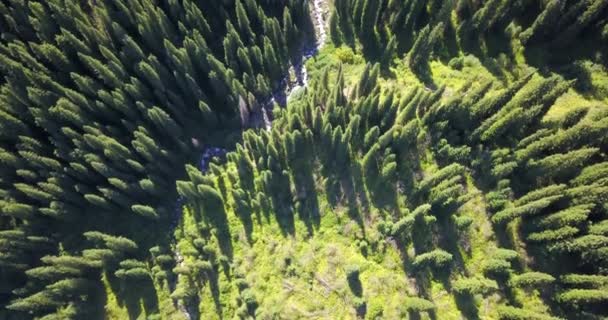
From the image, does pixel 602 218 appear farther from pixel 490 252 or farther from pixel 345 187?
pixel 345 187

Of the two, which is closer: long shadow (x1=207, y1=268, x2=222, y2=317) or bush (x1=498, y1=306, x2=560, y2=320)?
bush (x1=498, y1=306, x2=560, y2=320)

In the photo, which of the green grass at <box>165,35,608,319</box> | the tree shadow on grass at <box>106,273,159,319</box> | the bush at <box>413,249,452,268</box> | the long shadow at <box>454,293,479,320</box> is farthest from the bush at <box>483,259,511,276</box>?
the tree shadow on grass at <box>106,273,159,319</box>

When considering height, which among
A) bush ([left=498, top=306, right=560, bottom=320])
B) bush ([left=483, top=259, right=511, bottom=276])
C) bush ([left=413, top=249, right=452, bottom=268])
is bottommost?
bush ([left=498, top=306, right=560, bottom=320])

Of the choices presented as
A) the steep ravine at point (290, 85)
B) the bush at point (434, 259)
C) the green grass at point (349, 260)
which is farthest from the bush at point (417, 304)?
the steep ravine at point (290, 85)

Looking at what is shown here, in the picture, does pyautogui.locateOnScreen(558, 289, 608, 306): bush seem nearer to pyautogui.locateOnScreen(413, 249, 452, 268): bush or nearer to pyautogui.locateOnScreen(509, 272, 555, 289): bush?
pyautogui.locateOnScreen(509, 272, 555, 289): bush

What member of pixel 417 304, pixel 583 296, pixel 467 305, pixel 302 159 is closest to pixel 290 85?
pixel 302 159

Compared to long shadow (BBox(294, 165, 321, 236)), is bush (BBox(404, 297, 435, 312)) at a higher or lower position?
lower

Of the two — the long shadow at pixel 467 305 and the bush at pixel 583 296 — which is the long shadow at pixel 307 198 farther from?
the bush at pixel 583 296

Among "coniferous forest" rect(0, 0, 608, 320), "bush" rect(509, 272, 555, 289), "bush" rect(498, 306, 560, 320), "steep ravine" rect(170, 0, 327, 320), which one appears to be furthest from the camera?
"steep ravine" rect(170, 0, 327, 320)
